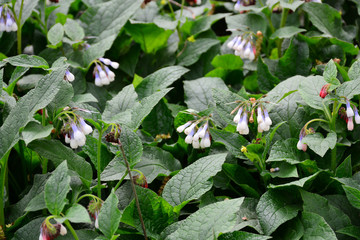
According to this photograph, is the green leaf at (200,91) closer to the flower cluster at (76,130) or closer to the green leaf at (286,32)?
the green leaf at (286,32)

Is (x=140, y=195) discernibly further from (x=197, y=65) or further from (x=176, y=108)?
(x=197, y=65)

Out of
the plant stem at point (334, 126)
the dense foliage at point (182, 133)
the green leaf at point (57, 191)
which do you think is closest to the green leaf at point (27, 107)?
the dense foliage at point (182, 133)

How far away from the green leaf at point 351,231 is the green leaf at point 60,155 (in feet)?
4.02

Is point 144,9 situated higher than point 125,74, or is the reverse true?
point 144,9

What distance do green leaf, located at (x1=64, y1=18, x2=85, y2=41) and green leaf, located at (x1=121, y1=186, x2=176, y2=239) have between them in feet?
4.93

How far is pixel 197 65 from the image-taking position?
142 inches

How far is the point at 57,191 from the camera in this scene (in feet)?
6.47

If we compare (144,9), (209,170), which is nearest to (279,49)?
(144,9)

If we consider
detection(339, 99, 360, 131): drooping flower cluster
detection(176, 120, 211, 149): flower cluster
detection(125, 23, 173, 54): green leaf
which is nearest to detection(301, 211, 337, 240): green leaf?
detection(339, 99, 360, 131): drooping flower cluster

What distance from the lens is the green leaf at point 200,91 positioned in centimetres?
306

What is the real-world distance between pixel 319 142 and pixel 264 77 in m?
0.89

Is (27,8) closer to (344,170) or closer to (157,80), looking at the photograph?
(157,80)

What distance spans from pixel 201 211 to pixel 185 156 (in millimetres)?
770

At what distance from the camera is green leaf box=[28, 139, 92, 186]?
7.88ft
